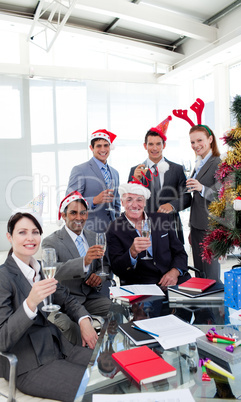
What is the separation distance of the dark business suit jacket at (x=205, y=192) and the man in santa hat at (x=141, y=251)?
0.38m

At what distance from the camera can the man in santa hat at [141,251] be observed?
2439 millimetres

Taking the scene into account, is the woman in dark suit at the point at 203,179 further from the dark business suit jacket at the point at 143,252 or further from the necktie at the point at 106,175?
the necktie at the point at 106,175

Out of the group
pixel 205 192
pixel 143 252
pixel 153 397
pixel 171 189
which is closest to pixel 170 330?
pixel 153 397

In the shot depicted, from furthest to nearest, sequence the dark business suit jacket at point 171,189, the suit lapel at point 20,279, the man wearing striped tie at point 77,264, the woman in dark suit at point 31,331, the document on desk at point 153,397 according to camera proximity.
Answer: the dark business suit jacket at point 171,189 < the man wearing striped tie at point 77,264 < the suit lapel at point 20,279 < the woman in dark suit at point 31,331 < the document on desk at point 153,397

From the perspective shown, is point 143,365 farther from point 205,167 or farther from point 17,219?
point 205,167

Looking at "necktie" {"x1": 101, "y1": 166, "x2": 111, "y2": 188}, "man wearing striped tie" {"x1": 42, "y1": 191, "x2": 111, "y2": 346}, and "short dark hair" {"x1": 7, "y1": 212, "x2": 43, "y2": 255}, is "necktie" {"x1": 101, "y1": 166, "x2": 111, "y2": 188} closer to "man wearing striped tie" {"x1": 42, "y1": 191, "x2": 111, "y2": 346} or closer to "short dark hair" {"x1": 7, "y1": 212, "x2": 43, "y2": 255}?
"man wearing striped tie" {"x1": 42, "y1": 191, "x2": 111, "y2": 346}

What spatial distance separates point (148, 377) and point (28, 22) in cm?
604

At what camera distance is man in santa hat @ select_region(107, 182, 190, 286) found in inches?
96.0

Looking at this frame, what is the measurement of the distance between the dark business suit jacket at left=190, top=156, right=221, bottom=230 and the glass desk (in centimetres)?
133

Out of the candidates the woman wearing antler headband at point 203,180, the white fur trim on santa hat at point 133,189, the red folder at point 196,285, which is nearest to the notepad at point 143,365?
the red folder at point 196,285

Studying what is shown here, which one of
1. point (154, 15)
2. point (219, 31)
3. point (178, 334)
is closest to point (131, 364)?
point (178, 334)

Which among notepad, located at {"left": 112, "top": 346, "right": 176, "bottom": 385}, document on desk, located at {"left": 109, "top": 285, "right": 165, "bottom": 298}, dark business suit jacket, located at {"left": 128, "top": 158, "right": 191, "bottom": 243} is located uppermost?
dark business suit jacket, located at {"left": 128, "top": 158, "right": 191, "bottom": 243}

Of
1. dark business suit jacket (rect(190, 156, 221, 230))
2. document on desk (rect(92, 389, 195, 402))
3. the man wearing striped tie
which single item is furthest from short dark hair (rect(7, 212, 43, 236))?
dark business suit jacket (rect(190, 156, 221, 230))

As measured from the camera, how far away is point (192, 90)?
7.43 meters
